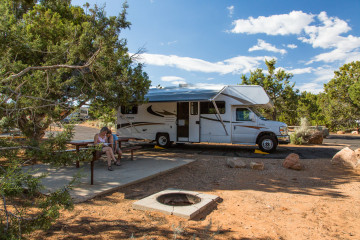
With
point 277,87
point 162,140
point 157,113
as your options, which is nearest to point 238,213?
point 162,140

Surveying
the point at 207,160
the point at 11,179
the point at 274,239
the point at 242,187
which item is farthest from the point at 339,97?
the point at 11,179

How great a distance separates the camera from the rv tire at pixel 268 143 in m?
10.2

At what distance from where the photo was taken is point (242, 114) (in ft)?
34.7

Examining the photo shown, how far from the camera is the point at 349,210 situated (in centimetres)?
400

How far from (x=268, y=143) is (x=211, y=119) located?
2601 millimetres

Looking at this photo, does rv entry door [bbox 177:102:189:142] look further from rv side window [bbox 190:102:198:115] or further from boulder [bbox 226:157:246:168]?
boulder [bbox 226:157:246:168]

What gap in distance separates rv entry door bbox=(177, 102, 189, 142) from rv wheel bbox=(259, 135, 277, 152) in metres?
3.30

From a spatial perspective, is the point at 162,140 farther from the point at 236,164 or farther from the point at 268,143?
the point at 236,164

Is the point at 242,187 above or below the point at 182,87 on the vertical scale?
below

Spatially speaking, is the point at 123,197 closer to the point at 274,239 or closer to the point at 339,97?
the point at 274,239

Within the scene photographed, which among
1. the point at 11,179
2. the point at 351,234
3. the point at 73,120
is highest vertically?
the point at 73,120

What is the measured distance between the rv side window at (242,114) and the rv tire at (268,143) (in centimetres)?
103

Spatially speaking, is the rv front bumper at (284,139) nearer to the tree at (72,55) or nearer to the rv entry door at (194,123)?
the rv entry door at (194,123)

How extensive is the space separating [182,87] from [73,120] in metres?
9.92
